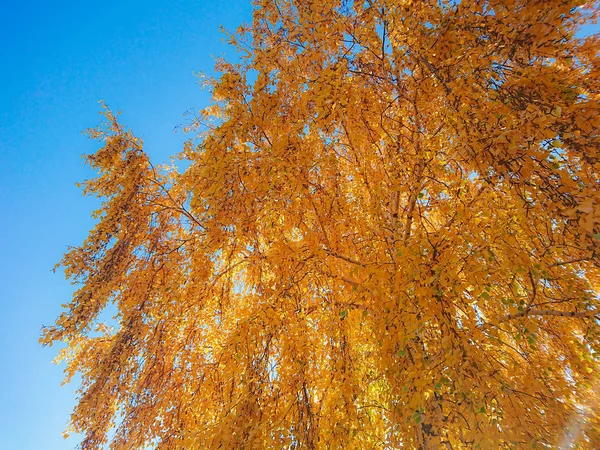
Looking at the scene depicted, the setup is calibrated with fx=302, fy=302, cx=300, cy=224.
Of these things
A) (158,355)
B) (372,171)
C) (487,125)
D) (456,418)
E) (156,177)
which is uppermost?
(156,177)

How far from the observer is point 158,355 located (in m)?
3.57

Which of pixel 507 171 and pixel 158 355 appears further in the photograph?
pixel 158 355

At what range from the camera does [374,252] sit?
10.4 feet

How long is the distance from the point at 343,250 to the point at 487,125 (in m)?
2.12

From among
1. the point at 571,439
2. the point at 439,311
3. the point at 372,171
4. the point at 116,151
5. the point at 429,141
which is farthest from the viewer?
the point at 116,151

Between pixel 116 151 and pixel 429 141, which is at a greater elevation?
pixel 116 151

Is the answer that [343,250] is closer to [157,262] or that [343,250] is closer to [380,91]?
[380,91]

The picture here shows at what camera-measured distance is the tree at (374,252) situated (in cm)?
201

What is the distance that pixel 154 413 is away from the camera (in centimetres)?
335

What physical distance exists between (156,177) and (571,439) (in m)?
5.38

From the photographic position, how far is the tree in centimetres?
201

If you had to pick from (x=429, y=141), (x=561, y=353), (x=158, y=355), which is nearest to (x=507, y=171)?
(x=429, y=141)

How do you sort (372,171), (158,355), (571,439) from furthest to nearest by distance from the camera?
(372,171) → (158,355) → (571,439)

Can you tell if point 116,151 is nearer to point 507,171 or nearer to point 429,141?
point 429,141
